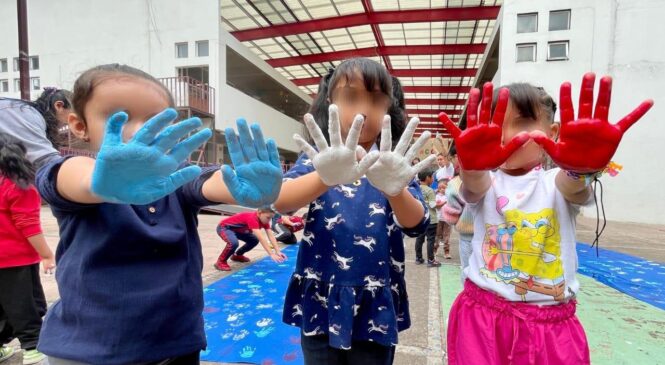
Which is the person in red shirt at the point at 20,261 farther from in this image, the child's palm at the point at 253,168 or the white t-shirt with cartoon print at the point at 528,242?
the white t-shirt with cartoon print at the point at 528,242

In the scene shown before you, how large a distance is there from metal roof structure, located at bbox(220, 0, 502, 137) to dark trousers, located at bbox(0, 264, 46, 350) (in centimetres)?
908

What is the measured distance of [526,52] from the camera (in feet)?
37.5

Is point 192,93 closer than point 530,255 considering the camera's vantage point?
No

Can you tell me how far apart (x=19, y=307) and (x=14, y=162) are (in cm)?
82

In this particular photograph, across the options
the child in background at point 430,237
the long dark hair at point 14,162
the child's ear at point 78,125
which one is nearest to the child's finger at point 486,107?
the child's ear at point 78,125

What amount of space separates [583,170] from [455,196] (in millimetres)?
527

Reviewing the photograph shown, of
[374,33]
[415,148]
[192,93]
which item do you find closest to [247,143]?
[415,148]

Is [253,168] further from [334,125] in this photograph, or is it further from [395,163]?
[395,163]

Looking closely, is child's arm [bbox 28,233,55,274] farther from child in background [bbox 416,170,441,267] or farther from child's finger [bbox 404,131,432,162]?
child in background [bbox 416,170,441,267]

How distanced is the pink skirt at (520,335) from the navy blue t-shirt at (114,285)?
0.91 meters

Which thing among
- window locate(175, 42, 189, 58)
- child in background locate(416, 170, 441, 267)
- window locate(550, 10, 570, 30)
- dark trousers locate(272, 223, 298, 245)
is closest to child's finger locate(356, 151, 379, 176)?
child in background locate(416, 170, 441, 267)

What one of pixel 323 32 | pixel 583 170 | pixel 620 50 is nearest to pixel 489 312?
pixel 583 170

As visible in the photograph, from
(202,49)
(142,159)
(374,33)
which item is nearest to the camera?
(142,159)

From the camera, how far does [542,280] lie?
122cm
